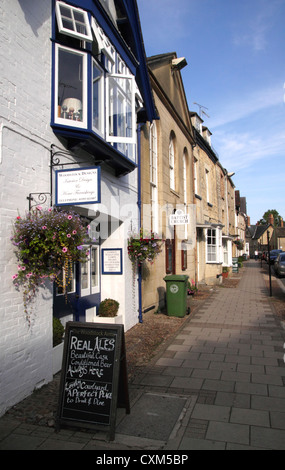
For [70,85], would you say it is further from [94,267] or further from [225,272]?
[225,272]

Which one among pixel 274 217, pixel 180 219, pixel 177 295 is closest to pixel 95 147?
pixel 180 219

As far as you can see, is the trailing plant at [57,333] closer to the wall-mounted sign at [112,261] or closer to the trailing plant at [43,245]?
the trailing plant at [43,245]

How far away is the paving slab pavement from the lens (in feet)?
12.0

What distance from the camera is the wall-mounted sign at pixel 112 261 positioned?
850cm

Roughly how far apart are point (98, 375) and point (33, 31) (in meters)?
4.83

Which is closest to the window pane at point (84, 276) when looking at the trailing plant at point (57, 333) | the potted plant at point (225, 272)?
the trailing plant at point (57, 333)

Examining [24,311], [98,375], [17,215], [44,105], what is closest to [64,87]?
[44,105]

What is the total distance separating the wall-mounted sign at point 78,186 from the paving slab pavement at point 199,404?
9.39 feet

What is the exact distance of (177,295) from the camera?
1048 cm

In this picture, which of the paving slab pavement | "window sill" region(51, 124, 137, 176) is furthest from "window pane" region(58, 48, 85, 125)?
the paving slab pavement

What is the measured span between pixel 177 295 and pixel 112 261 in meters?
2.87

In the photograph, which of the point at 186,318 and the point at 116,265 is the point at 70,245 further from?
the point at 186,318

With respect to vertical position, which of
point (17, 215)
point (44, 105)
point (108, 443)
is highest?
point (44, 105)
